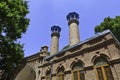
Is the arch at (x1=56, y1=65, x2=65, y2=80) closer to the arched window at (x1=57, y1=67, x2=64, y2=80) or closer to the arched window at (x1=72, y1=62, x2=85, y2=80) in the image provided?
the arched window at (x1=57, y1=67, x2=64, y2=80)

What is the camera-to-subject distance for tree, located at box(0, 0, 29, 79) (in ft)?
43.4

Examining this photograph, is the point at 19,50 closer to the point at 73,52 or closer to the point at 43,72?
the point at 43,72

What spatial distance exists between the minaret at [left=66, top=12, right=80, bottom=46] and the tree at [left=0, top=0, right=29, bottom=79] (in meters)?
12.7

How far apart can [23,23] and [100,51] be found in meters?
8.16

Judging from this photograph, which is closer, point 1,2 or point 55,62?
point 1,2

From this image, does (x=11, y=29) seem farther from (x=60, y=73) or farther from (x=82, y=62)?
(x=82, y=62)

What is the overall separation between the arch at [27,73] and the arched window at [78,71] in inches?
263

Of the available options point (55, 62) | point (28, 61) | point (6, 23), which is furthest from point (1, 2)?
point (28, 61)

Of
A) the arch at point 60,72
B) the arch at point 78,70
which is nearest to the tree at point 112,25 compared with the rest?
the arch at point 78,70

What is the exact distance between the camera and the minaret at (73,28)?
26.7 m

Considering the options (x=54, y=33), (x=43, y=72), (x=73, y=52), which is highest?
(x=54, y=33)

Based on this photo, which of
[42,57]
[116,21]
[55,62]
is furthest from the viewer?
[116,21]

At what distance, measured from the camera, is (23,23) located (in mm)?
15383

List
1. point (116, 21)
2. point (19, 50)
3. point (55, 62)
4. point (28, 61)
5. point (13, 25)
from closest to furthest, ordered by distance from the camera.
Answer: point (13, 25)
point (19, 50)
point (55, 62)
point (28, 61)
point (116, 21)
